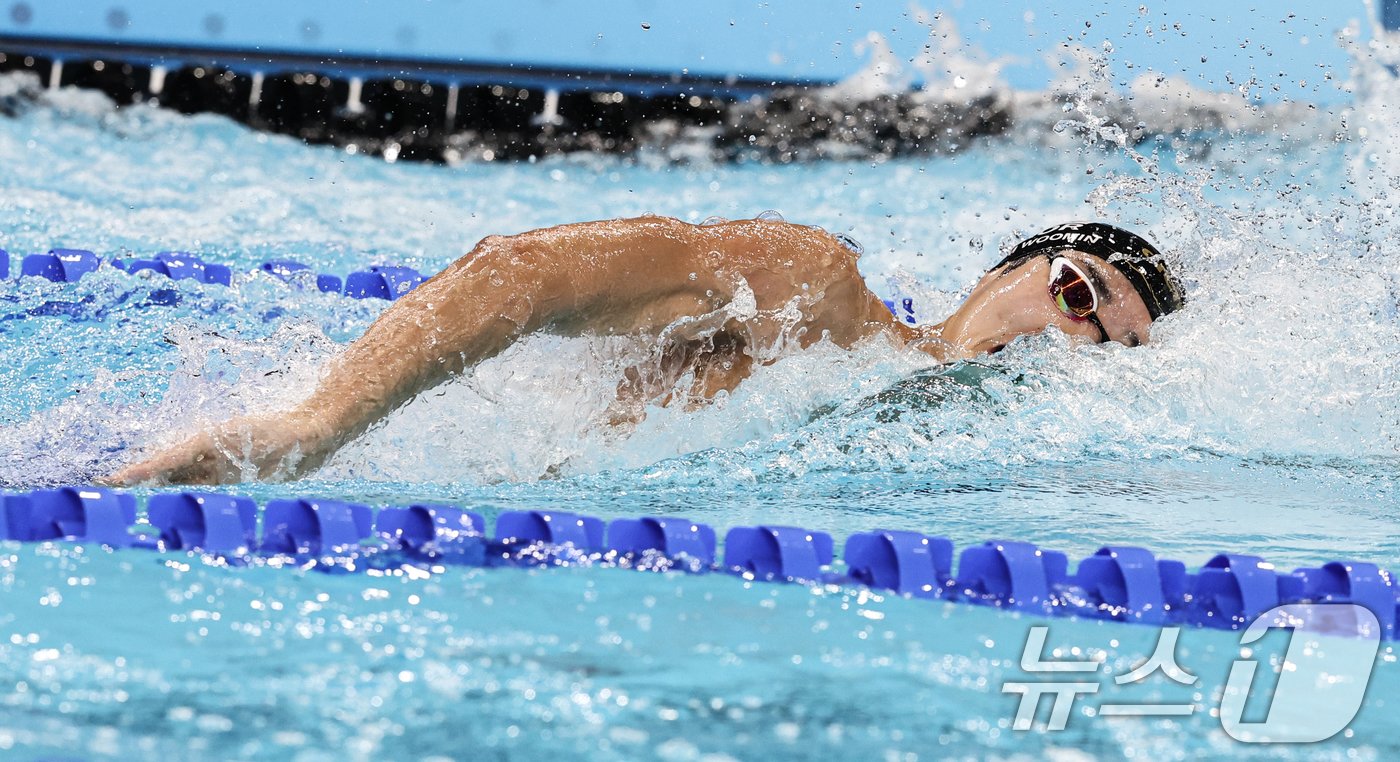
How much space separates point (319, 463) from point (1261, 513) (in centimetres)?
139

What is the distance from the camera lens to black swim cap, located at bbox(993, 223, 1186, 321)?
2475 millimetres

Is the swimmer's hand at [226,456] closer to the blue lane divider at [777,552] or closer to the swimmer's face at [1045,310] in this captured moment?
the blue lane divider at [777,552]

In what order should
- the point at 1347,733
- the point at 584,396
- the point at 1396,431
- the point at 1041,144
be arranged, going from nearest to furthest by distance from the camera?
1. the point at 1347,733
2. the point at 584,396
3. the point at 1396,431
4. the point at 1041,144

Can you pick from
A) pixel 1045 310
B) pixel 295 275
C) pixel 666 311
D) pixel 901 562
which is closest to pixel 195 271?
pixel 295 275

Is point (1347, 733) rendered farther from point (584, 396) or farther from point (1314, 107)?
point (1314, 107)

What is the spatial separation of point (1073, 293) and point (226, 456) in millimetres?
1506

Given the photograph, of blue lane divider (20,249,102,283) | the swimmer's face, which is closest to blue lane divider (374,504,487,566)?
the swimmer's face

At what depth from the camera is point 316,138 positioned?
19.9ft

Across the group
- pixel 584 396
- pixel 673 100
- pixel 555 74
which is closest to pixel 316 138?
pixel 555 74

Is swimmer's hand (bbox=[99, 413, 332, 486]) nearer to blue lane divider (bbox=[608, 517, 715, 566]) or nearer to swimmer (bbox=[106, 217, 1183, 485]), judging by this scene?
swimmer (bbox=[106, 217, 1183, 485])

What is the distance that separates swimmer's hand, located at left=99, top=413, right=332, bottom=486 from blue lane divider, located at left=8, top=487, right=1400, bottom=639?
0.10m

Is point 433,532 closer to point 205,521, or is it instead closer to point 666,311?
point 205,521

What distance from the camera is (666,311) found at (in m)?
2.02

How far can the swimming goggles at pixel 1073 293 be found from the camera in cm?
243
